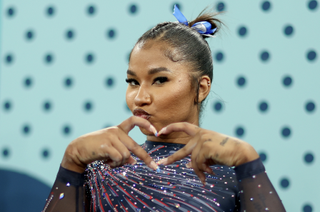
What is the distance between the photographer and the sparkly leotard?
72 cm

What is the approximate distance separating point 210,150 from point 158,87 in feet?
0.88

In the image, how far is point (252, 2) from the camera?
123 cm

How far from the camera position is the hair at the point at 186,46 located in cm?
88

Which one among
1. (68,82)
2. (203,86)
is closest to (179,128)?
(203,86)

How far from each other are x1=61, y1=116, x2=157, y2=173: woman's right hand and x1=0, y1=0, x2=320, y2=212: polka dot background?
2.00ft

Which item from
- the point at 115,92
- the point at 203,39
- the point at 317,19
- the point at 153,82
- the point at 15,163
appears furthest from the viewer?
the point at 15,163

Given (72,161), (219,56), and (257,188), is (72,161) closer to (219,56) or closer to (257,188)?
(257,188)

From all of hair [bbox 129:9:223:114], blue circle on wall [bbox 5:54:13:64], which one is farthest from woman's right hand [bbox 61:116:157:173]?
blue circle on wall [bbox 5:54:13:64]

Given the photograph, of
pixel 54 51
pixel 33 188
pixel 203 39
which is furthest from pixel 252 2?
pixel 33 188

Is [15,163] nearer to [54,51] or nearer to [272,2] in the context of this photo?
[54,51]

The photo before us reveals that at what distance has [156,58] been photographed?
851mm

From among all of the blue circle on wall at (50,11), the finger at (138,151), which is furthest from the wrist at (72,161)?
the blue circle on wall at (50,11)

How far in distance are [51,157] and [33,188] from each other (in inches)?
5.6

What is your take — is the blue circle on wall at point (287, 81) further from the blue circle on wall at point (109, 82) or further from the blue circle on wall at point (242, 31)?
the blue circle on wall at point (109, 82)
